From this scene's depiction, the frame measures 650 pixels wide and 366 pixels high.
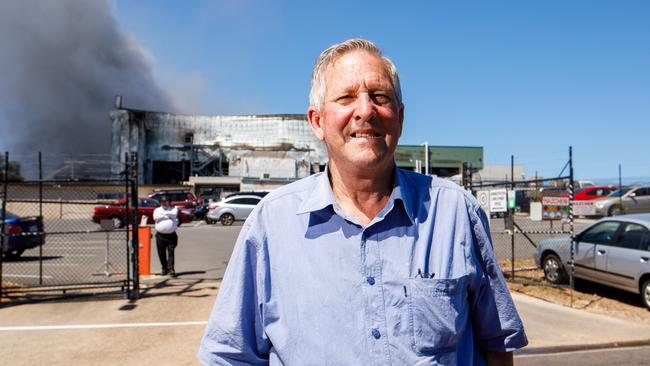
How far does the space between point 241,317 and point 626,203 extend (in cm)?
2658

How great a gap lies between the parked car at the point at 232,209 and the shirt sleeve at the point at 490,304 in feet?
79.4

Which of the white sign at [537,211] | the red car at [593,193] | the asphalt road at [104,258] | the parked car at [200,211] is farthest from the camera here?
the parked car at [200,211]

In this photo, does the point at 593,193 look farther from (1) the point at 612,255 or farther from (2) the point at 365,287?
(2) the point at 365,287

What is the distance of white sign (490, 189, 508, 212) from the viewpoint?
10258mm

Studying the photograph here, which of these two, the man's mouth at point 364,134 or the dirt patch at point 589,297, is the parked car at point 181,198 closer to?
the dirt patch at point 589,297

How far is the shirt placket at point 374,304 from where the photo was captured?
5.46ft

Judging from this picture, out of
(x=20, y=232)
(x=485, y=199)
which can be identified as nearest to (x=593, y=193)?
(x=485, y=199)

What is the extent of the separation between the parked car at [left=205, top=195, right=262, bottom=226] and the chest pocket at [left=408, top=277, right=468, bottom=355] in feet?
79.7

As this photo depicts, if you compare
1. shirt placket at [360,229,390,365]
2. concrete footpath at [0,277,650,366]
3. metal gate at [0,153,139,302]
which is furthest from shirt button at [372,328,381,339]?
metal gate at [0,153,139,302]

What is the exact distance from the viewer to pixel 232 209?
25922 millimetres

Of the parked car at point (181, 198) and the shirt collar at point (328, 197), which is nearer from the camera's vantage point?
the shirt collar at point (328, 197)

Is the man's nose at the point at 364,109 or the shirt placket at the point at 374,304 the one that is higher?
the man's nose at the point at 364,109

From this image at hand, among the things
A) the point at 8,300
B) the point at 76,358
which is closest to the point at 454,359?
the point at 76,358

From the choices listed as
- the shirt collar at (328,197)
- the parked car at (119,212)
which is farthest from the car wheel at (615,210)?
the shirt collar at (328,197)
